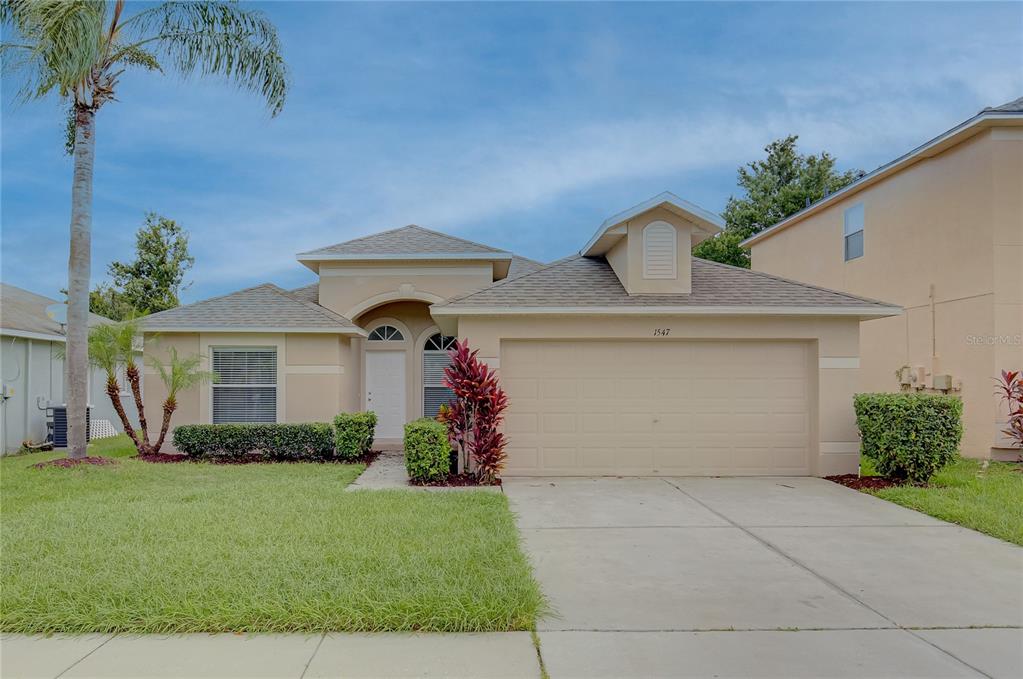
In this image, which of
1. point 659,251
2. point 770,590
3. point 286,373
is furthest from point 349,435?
point 770,590

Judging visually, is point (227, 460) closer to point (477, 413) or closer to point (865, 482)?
point (477, 413)

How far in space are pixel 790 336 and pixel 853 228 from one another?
24.4 feet

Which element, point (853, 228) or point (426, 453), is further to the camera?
point (853, 228)

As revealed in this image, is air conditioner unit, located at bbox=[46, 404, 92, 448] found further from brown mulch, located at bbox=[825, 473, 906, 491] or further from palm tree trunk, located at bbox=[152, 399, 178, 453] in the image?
brown mulch, located at bbox=[825, 473, 906, 491]

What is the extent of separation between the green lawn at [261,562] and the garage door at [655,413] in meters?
2.34

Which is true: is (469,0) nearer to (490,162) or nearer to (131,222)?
(490,162)

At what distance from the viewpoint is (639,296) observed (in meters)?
10.8

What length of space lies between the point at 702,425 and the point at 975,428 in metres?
5.66

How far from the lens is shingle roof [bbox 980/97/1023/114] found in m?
11.3

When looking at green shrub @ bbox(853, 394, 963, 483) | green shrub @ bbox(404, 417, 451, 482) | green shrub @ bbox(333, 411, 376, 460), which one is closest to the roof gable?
green shrub @ bbox(853, 394, 963, 483)

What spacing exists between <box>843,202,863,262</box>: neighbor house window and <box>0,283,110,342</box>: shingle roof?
19871 mm

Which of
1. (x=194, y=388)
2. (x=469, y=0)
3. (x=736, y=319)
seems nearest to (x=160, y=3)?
(x=469, y=0)

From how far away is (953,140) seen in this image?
12.2 m

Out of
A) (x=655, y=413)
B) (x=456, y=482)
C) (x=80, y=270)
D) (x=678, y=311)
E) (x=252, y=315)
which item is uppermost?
(x=80, y=270)
